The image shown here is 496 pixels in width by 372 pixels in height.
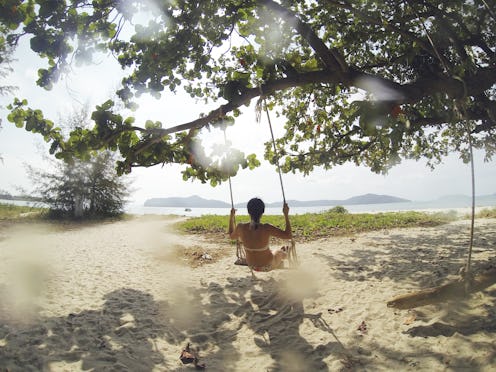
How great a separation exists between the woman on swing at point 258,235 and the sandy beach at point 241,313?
2.79ft

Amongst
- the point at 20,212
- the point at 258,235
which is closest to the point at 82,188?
the point at 20,212

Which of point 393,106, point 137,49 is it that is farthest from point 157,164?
point 393,106

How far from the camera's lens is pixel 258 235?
6324 millimetres

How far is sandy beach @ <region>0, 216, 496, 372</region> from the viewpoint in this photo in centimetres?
402

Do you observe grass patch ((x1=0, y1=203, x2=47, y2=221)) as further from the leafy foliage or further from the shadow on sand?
the shadow on sand

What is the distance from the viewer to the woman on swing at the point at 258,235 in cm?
622

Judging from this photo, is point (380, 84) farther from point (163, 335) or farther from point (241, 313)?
point (163, 335)

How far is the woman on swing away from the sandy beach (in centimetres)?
85

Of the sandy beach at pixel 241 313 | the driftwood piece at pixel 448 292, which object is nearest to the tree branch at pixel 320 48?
the driftwood piece at pixel 448 292

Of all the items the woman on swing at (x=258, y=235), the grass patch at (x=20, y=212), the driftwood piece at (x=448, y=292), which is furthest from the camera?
the grass patch at (x=20, y=212)

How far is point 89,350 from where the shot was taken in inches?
172

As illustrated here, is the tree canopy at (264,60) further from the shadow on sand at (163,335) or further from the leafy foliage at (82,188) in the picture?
the leafy foliage at (82,188)

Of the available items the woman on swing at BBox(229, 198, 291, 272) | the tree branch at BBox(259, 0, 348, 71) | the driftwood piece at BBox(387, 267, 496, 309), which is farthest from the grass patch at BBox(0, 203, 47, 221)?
the driftwood piece at BBox(387, 267, 496, 309)

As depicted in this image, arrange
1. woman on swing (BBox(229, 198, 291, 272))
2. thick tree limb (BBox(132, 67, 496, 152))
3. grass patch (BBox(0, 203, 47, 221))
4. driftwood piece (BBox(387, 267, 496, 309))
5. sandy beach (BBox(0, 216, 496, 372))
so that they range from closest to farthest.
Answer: sandy beach (BBox(0, 216, 496, 372))
driftwood piece (BBox(387, 267, 496, 309))
thick tree limb (BBox(132, 67, 496, 152))
woman on swing (BBox(229, 198, 291, 272))
grass patch (BBox(0, 203, 47, 221))
